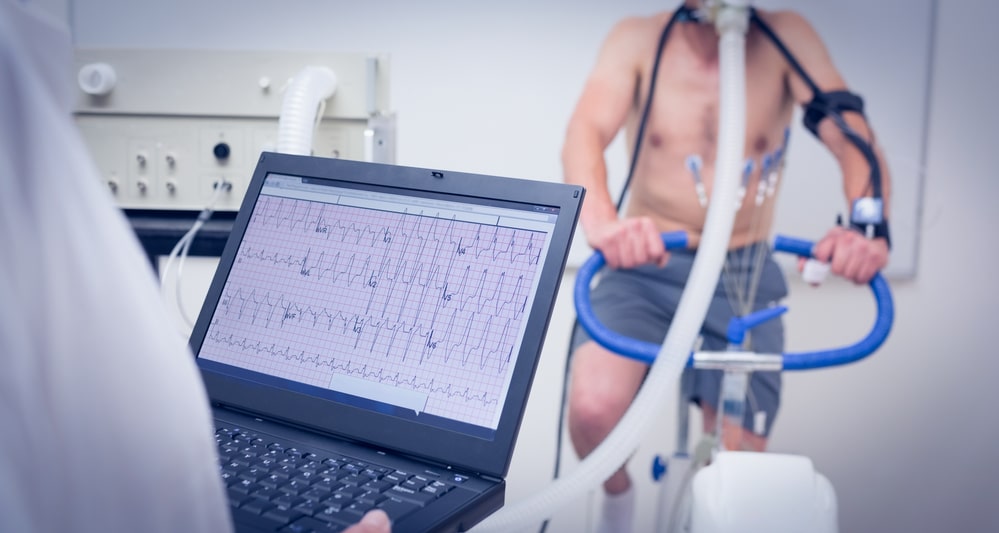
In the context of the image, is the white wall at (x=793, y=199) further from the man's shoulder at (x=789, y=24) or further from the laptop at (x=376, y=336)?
the laptop at (x=376, y=336)

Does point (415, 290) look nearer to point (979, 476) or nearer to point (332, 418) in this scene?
point (332, 418)

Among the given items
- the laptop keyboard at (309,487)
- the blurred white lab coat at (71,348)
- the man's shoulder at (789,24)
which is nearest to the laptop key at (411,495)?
the laptop keyboard at (309,487)

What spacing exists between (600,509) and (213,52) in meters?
1.35

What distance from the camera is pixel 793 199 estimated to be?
71.9 inches

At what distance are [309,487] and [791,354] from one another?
0.79 m

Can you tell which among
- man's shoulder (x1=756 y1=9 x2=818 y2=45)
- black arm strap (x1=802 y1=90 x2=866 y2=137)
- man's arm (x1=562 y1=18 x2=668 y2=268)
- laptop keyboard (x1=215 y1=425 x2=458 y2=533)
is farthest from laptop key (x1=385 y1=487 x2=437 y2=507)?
man's shoulder (x1=756 y1=9 x2=818 y2=45)

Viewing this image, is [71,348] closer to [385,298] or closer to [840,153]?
[385,298]

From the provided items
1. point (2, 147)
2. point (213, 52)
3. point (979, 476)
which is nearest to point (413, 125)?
point (213, 52)

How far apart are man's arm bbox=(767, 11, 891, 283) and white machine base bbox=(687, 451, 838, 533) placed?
0.54 meters

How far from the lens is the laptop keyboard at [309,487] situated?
1.36 feet

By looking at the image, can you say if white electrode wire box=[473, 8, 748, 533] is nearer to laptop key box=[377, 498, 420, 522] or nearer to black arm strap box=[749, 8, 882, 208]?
laptop key box=[377, 498, 420, 522]

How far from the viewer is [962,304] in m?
1.91

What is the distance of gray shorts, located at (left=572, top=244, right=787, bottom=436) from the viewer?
5.33 feet

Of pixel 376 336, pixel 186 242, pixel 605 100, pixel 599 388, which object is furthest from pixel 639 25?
pixel 376 336
